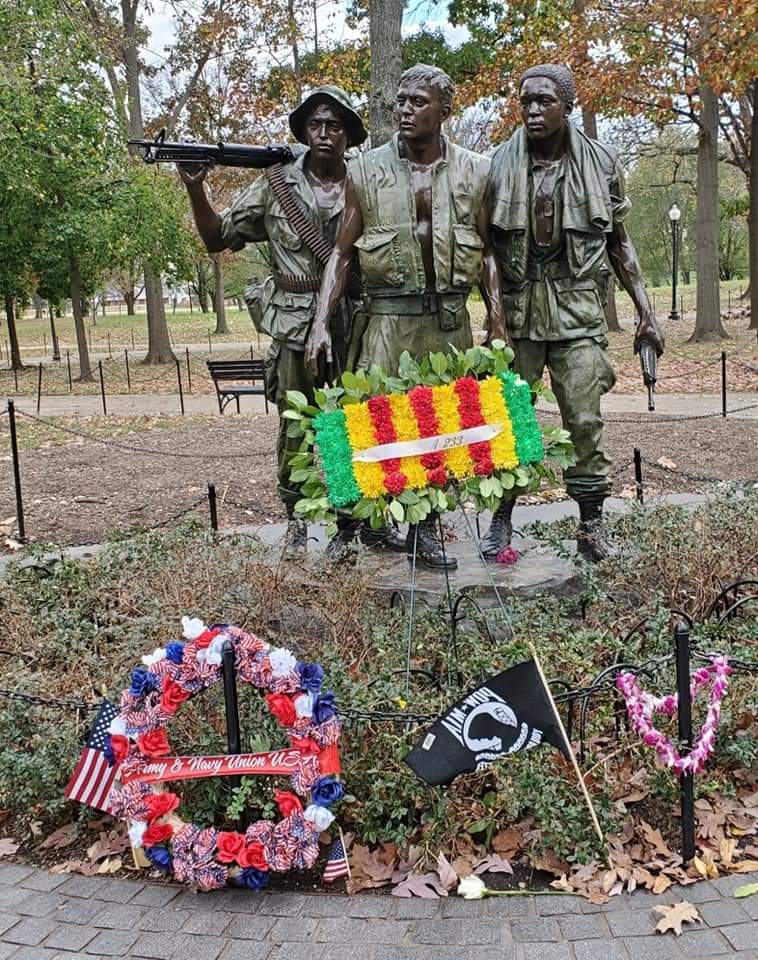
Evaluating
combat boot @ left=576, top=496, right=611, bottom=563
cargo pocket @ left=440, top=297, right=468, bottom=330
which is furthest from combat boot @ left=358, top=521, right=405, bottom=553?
cargo pocket @ left=440, top=297, right=468, bottom=330

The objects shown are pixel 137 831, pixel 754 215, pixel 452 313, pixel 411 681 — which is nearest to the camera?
pixel 137 831

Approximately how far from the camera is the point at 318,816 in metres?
2.95

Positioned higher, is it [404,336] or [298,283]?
[298,283]

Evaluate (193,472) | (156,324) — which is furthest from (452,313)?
(156,324)

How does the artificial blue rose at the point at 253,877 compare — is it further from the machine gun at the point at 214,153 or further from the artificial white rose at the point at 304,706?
the machine gun at the point at 214,153

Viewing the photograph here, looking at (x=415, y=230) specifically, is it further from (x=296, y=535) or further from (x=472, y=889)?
(x=472, y=889)

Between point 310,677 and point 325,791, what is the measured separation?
34 cm

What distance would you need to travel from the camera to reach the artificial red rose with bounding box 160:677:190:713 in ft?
10.1

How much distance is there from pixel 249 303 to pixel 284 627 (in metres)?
2.14

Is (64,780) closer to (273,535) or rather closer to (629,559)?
(629,559)

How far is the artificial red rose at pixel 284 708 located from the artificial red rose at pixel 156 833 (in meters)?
0.47

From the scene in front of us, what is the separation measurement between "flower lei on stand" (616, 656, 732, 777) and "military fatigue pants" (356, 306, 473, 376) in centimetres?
213

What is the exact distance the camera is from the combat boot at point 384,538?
552 cm

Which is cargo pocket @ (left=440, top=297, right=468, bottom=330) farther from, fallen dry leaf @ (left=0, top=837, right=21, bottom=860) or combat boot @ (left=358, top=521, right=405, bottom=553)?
fallen dry leaf @ (left=0, top=837, right=21, bottom=860)
